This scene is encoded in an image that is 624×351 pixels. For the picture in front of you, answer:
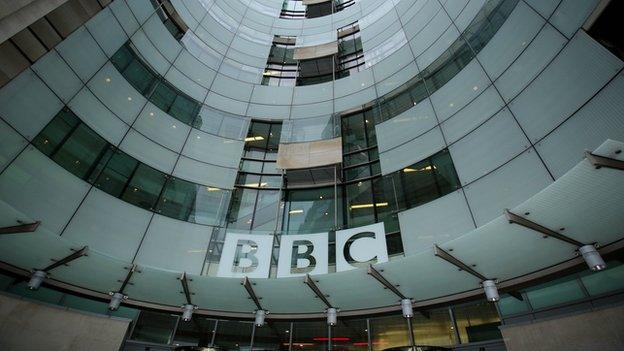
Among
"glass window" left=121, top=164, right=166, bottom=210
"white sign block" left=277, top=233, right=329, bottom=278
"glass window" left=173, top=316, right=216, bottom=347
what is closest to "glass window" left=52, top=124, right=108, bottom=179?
"glass window" left=121, top=164, right=166, bottom=210

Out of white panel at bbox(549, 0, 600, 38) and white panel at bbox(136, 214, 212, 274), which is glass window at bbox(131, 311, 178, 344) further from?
white panel at bbox(549, 0, 600, 38)

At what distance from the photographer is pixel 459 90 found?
40.4ft

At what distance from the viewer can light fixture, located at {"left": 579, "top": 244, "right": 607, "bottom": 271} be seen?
613 cm

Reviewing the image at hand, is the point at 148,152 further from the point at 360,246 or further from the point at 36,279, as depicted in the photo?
the point at 360,246

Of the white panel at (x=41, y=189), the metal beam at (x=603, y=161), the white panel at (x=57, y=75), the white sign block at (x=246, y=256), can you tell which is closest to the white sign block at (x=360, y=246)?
the white sign block at (x=246, y=256)

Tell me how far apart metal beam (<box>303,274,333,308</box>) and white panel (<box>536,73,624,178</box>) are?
7.15 m

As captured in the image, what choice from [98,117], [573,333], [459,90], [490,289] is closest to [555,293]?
[573,333]

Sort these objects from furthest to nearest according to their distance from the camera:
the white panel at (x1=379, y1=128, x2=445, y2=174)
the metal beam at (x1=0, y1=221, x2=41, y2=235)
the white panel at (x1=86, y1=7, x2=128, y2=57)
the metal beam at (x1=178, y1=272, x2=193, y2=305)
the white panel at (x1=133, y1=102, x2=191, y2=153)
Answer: the white panel at (x1=133, y1=102, x2=191, y2=153), the white panel at (x1=379, y1=128, x2=445, y2=174), the white panel at (x1=86, y1=7, x2=128, y2=57), the metal beam at (x1=178, y1=272, x2=193, y2=305), the metal beam at (x1=0, y1=221, x2=41, y2=235)

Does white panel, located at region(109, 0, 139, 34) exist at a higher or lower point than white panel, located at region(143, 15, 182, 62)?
lower

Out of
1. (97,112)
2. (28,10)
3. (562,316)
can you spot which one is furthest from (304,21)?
(562,316)

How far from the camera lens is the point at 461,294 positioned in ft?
28.2

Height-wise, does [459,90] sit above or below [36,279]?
above

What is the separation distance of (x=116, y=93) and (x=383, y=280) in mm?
12566

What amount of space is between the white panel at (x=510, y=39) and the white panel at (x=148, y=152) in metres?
13.5
